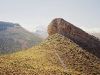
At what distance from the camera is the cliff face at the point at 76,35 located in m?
41.8

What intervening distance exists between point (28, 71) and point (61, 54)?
10.6m

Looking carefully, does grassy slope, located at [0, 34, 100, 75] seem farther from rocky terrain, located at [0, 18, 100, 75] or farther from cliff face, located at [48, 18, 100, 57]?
cliff face, located at [48, 18, 100, 57]

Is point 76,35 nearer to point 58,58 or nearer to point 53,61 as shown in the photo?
point 58,58

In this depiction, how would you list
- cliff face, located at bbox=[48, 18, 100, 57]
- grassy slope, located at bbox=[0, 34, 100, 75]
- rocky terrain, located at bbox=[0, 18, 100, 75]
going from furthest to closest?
cliff face, located at bbox=[48, 18, 100, 57], rocky terrain, located at bbox=[0, 18, 100, 75], grassy slope, located at bbox=[0, 34, 100, 75]

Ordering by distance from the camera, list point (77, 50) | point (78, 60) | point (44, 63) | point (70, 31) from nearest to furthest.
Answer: point (44, 63) < point (78, 60) < point (77, 50) < point (70, 31)

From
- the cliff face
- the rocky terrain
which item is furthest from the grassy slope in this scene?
the cliff face

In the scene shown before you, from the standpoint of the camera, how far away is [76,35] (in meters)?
43.0

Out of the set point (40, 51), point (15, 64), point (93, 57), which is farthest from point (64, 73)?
point (93, 57)

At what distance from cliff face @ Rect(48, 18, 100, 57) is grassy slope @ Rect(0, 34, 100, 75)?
1.82 metres

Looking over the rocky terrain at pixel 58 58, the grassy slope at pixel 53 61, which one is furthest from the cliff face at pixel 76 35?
the grassy slope at pixel 53 61

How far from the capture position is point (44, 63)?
3072 cm

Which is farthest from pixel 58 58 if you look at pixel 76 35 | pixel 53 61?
pixel 76 35

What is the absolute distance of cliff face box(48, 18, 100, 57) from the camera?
41.8m

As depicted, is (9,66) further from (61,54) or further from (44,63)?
(61,54)
